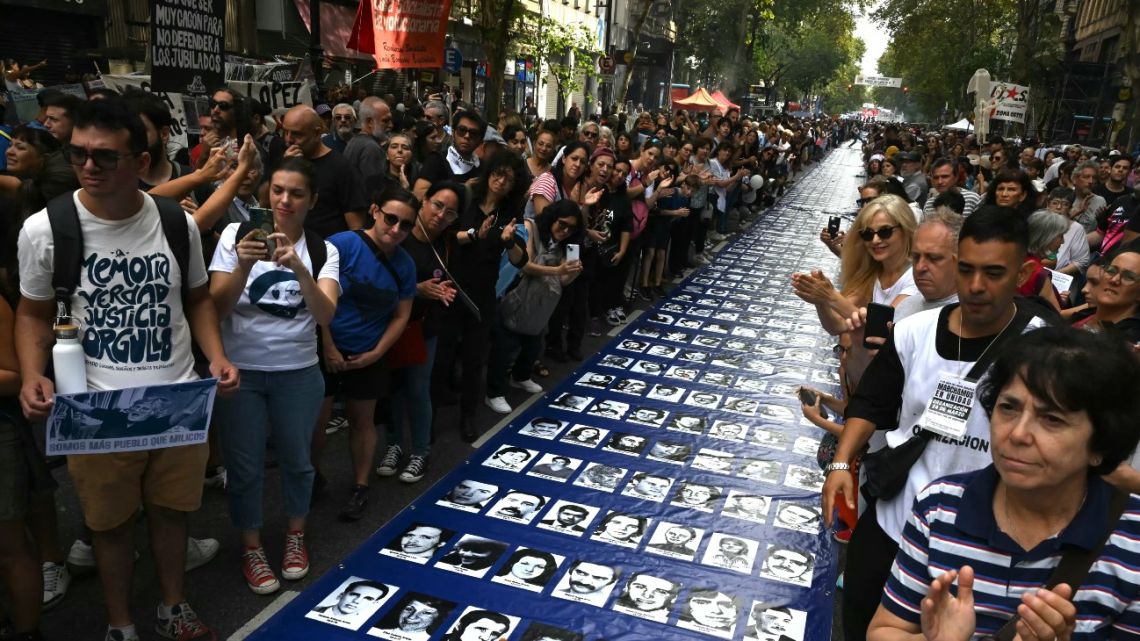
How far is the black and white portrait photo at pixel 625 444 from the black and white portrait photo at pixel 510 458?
56 centimetres

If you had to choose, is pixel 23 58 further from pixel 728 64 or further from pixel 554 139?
pixel 728 64

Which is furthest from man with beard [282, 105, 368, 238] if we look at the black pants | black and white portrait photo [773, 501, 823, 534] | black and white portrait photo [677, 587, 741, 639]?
the black pants

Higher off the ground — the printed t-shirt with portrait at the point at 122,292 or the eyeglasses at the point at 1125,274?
the eyeglasses at the point at 1125,274

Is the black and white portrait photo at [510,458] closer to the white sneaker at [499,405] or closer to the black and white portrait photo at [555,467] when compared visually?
the black and white portrait photo at [555,467]

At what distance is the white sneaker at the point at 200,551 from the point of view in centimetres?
369

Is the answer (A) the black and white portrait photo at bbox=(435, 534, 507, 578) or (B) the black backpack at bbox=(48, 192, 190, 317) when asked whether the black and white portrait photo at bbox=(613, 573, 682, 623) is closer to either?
(A) the black and white portrait photo at bbox=(435, 534, 507, 578)

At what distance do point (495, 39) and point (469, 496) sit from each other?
1072 cm

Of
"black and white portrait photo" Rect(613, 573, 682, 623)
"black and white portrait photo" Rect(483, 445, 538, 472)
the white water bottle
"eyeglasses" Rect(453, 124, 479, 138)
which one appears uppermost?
"eyeglasses" Rect(453, 124, 479, 138)

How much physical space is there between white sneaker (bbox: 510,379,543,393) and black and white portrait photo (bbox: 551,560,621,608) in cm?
A: 252

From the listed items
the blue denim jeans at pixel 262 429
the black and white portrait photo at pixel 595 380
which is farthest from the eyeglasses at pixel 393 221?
the black and white portrait photo at pixel 595 380

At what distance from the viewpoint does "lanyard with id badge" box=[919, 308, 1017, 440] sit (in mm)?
2219

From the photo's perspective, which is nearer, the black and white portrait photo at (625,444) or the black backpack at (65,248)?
A: the black backpack at (65,248)

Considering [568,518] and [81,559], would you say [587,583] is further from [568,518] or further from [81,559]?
[81,559]

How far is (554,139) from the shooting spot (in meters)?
7.73
